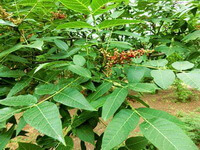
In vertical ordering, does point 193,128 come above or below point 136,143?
below

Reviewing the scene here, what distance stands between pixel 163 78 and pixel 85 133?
466mm

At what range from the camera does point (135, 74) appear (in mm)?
886

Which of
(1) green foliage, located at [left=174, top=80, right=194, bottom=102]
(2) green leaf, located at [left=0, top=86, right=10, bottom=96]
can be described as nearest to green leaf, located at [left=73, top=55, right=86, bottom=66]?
(2) green leaf, located at [left=0, top=86, right=10, bottom=96]

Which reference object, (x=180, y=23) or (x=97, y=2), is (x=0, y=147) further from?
(x=180, y=23)

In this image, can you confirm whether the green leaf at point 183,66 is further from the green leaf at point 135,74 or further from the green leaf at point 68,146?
the green leaf at point 68,146

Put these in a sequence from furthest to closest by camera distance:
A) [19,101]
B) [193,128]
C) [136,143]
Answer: [193,128] < [136,143] < [19,101]

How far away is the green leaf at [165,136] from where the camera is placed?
0.54 metres

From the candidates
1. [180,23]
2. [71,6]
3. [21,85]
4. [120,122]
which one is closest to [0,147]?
[21,85]

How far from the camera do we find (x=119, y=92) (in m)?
0.77

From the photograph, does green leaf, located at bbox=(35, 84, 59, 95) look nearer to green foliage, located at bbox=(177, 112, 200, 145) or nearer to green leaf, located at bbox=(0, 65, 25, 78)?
green leaf, located at bbox=(0, 65, 25, 78)

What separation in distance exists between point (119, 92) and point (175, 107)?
6.98 meters

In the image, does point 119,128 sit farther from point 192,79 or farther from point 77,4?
point 77,4

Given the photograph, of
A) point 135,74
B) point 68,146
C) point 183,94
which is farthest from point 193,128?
point 68,146

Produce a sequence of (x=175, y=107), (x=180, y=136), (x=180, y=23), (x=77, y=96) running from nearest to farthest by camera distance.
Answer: (x=180, y=136), (x=77, y=96), (x=180, y=23), (x=175, y=107)
